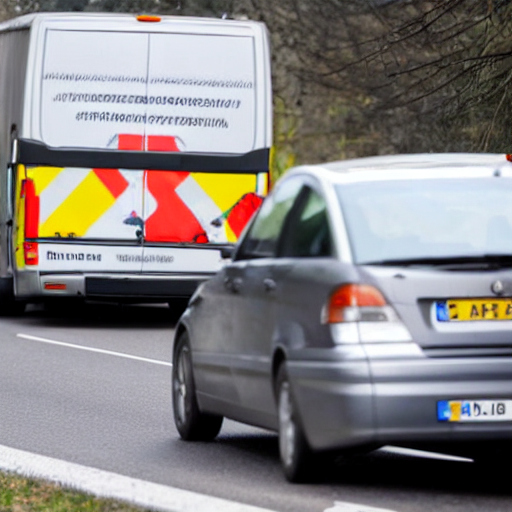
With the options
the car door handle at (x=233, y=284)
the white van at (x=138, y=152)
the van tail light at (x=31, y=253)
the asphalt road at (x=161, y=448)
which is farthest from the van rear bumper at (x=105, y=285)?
the car door handle at (x=233, y=284)

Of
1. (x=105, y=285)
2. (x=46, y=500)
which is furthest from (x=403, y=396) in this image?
(x=105, y=285)

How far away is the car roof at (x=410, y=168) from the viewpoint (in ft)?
29.9

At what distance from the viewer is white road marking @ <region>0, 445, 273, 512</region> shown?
809cm

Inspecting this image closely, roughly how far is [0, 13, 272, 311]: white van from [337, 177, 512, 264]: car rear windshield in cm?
1146

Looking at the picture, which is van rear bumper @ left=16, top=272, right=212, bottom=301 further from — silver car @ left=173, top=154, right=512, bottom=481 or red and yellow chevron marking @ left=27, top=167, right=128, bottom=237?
silver car @ left=173, top=154, right=512, bottom=481

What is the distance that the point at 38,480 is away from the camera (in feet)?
29.5

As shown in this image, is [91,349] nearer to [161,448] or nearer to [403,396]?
[161,448]

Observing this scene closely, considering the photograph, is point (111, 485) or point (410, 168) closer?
point (111, 485)

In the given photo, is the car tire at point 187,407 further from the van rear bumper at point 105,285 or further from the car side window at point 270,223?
the van rear bumper at point 105,285

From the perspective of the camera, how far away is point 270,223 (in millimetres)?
9680

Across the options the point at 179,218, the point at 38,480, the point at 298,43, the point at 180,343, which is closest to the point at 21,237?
the point at 179,218

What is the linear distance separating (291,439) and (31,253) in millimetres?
11981

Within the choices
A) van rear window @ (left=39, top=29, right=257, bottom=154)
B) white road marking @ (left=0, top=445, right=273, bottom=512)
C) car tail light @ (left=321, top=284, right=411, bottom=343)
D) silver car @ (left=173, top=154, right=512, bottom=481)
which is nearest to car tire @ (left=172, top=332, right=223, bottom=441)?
white road marking @ (left=0, top=445, right=273, bottom=512)

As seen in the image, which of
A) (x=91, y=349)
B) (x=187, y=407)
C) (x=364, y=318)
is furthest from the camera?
(x=91, y=349)
